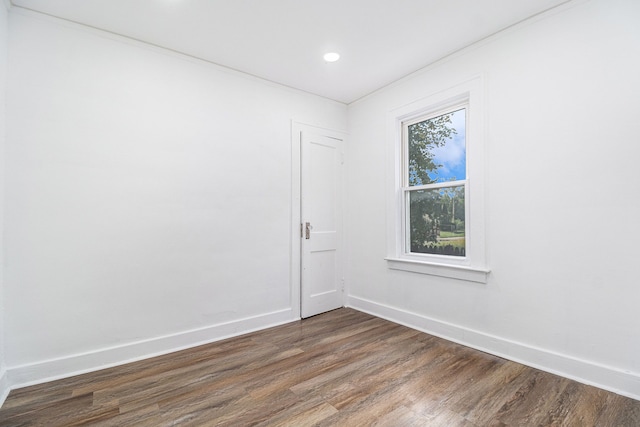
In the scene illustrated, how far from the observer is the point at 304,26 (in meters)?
2.52

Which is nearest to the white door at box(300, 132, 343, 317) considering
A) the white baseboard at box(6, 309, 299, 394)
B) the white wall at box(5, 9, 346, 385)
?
the white wall at box(5, 9, 346, 385)

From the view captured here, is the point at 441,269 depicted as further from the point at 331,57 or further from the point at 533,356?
the point at 331,57

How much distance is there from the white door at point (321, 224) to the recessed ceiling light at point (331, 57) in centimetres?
91

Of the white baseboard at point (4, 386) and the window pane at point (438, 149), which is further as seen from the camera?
the window pane at point (438, 149)

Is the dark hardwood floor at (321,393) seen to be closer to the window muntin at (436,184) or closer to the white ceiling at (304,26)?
the window muntin at (436,184)

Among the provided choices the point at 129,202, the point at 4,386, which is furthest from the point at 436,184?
the point at 4,386

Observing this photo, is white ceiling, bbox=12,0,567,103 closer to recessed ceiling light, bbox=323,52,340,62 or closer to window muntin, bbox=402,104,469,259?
recessed ceiling light, bbox=323,52,340,62

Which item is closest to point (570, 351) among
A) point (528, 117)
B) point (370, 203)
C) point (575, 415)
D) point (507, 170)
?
point (575, 415)

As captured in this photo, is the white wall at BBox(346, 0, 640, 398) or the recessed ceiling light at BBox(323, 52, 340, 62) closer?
the white wall at BBox(346, 0, 640, 398)

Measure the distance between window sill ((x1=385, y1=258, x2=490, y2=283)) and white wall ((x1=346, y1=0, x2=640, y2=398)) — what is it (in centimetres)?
7

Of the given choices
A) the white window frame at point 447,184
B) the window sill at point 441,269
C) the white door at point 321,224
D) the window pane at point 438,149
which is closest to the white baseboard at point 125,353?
the white door at point 321,224

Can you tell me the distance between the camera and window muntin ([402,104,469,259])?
3035mm

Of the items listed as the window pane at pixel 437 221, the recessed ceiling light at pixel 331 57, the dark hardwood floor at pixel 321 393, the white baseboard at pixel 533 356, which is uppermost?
the recessed ceiling light at pixel 331 57

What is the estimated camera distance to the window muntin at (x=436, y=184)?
304 cm
